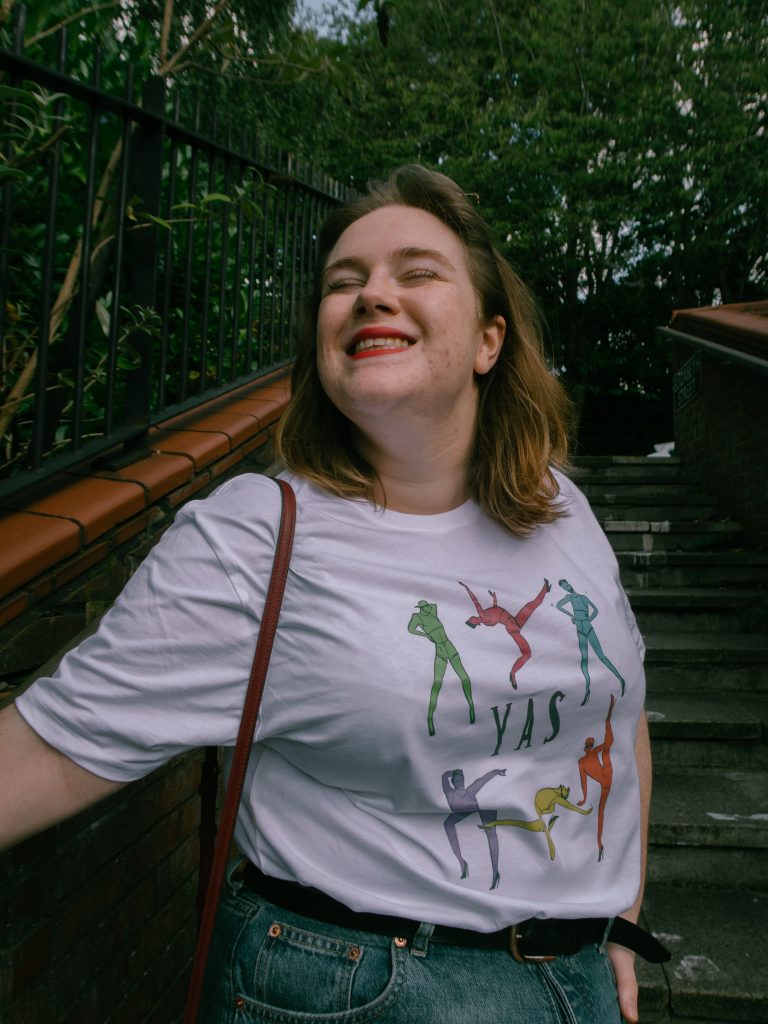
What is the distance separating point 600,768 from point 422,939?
0.37m

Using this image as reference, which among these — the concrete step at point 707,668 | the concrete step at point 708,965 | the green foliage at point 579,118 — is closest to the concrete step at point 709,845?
the concrete step at point 708,965

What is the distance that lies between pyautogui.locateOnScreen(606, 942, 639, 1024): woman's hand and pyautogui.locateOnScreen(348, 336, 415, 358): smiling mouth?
106 centimetres

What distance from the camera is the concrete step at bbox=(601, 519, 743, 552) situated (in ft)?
16.9

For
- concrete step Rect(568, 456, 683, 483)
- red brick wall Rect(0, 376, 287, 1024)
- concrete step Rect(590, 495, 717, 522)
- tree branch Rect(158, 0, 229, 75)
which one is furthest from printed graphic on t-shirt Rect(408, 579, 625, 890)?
concrete step Rect(568, 456, 683, 483)

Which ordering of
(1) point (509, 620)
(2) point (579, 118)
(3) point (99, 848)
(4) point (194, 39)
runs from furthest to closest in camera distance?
(2) point (579, 118) → (4) point (194, 39) → (3) point (99, 848) → (1) point (509, 620)

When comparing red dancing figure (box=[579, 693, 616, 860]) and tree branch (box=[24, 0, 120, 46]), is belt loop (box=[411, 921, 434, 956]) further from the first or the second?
tree branch (box=[24, 0, 120, 46])

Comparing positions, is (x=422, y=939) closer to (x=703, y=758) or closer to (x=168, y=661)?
(x=168, y=661)

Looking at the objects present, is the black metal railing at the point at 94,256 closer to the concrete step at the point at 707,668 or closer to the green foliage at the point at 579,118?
the concrete step at the point at 707,668

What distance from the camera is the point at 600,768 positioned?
1.13 meters

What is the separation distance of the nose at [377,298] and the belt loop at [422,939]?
0.93 meters

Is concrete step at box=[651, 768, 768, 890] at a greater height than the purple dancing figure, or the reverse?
the purple dancing figure

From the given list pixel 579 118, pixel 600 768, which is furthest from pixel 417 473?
pixel 579 118

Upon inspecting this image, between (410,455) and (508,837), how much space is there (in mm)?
619

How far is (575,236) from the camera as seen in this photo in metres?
12.1
